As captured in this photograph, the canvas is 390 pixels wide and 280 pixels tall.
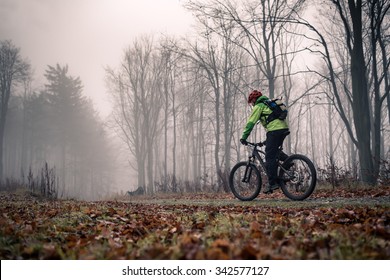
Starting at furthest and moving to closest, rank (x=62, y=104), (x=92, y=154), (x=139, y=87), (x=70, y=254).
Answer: (x=92, y=154), (x=62, y=104), (x=139, y=87), (x=70, y=254)

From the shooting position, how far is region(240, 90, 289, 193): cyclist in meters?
5.67

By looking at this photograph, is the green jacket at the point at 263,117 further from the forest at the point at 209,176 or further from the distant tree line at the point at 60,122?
the distant tree line at the point at 60,122

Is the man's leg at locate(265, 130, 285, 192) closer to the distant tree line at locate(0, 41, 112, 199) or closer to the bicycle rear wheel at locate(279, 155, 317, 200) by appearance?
the bicycle rear wheel at locate(279, 155, 317, 200)

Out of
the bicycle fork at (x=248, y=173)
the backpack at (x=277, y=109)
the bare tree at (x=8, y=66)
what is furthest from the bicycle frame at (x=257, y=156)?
the bare tree at (x=8, y=66)

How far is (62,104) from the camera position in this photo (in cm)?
3262

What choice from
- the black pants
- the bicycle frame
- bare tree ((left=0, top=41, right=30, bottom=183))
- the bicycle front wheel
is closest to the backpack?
the black pants

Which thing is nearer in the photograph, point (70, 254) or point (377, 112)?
point (70, 254)

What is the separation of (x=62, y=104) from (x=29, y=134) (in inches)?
424

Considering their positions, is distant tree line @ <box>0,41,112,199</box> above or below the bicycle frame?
above

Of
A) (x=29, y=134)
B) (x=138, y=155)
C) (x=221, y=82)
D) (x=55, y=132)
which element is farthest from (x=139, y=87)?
(x=29, y=134)

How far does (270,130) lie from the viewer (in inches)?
225

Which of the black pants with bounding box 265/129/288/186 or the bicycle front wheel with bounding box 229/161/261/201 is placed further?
the bicycle front wheel with bounding box 229/161/261/201
